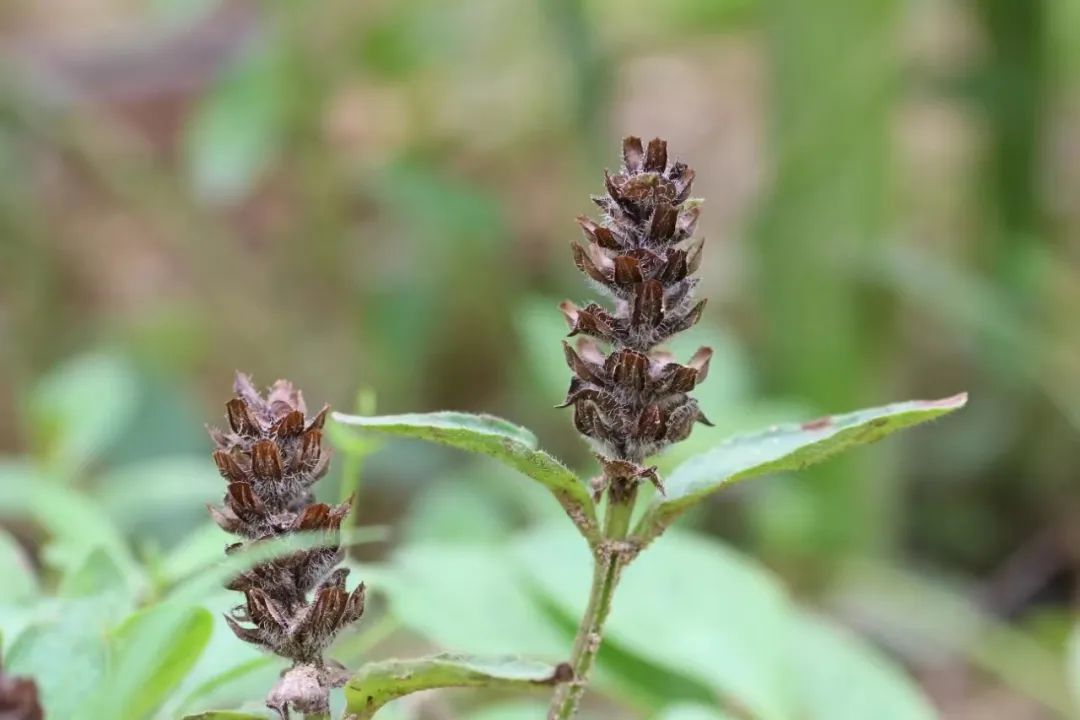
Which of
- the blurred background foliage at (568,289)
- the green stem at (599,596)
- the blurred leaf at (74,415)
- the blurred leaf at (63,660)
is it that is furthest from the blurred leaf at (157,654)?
the blurred leaf at (74,415)

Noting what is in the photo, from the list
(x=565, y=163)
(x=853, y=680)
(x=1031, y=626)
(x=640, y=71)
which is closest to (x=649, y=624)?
(x=853, y=680)

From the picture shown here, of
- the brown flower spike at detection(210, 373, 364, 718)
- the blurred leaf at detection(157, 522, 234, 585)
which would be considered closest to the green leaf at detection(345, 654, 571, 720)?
the brown flower spike at detection(210, 373, 364, 718)

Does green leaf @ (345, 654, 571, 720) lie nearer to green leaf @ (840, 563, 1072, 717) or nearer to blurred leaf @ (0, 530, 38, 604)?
blurred leaf @ (0, 530, 38, 604)

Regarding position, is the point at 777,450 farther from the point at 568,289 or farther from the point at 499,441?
the point at 568,289

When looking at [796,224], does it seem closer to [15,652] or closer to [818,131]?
[818,131]

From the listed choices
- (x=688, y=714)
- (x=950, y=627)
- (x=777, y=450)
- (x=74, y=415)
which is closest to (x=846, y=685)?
(x=688, y=714)

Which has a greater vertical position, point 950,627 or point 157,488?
point 950,627

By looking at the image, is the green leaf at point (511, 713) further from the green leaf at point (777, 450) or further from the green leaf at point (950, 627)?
the green leaf at point (950, 627)
